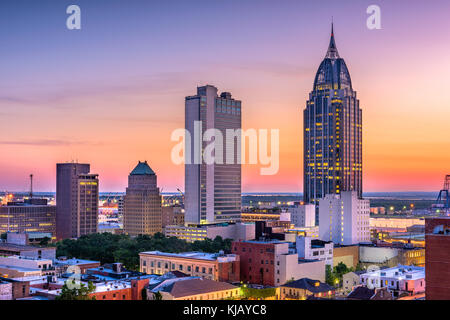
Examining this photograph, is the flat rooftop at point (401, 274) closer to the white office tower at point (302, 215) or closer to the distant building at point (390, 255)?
the distant building at point (390, 255)

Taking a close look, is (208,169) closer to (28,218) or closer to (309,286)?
(28,218)

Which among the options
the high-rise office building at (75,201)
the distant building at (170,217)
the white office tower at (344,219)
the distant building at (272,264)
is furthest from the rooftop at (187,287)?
the distant building at (170,217)

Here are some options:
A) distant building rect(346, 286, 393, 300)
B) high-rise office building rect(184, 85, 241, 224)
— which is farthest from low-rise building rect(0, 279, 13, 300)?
high-rise office building rect(184, 85, 241, 224)

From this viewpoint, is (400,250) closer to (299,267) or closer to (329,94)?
(299,267)

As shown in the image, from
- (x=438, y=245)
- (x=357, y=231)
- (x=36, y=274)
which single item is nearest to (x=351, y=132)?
(x=357, y=231)

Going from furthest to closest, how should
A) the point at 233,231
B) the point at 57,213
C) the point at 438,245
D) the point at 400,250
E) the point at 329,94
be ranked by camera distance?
the point at 329,94 < the point at 57,213 < the point at 233,231 < the point at 400,250 < the point at 438,245

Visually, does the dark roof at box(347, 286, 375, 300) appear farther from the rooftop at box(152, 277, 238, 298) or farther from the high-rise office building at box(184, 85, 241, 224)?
the high-rise office building at box(184, 85, 241, 224)
